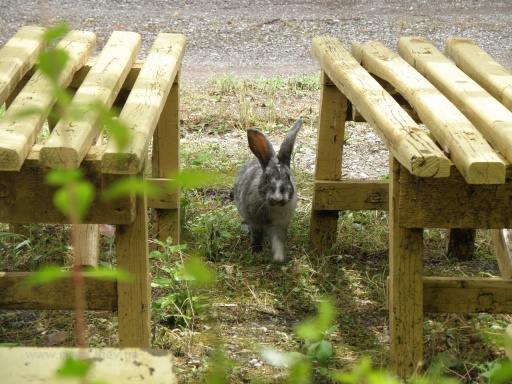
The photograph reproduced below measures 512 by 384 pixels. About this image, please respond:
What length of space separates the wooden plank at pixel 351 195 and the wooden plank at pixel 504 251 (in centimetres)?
75

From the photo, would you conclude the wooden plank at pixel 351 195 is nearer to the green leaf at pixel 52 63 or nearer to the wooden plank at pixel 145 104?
the wooden plank at pixel 145 104

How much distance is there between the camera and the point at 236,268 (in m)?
4.61

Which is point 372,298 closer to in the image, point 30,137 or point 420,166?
point 420,166

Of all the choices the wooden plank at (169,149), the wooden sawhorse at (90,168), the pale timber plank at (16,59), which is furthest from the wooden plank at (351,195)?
the pale timber plank at (16,59)

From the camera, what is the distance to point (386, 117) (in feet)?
10.4

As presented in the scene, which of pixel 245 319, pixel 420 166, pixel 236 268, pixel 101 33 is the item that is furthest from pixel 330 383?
pixel 101 33

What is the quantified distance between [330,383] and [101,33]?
25.1 feet

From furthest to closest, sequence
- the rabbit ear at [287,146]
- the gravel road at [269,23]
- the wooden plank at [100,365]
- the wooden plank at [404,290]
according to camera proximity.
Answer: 1. the gravel road at [269,23]
2. the rabbit ear at [287,146]
3. the wooden plank at [404,290]
4. the wooden plank at [100,365]

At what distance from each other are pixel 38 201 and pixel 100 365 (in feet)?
4.95

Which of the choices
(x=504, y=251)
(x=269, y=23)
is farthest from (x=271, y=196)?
(x=269, y=23)

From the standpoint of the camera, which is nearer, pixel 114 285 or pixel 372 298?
pixel 114 285

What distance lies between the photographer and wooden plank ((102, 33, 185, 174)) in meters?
2.56

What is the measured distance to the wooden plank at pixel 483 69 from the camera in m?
3.60

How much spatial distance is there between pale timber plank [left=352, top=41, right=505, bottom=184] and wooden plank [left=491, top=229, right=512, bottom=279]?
0.94 m
